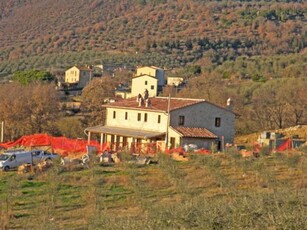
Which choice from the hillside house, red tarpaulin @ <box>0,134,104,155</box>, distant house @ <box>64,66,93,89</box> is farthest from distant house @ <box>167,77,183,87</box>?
red tarpaulin @ <box>0,134,104,155</box>

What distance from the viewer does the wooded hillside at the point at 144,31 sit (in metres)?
106

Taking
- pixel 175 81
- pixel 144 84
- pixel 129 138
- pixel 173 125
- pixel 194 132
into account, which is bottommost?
pixel 129 138

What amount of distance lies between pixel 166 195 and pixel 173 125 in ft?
51.8

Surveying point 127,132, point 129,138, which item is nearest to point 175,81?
point 127,132

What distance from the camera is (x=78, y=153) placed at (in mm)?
37125

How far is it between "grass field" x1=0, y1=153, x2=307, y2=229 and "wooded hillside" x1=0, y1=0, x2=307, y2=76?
2559 inches

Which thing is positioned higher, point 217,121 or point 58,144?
point 217,121

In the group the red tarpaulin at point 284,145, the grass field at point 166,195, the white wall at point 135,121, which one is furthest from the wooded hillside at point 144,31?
the grass field at point 166,195

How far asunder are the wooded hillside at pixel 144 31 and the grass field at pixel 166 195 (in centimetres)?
6500

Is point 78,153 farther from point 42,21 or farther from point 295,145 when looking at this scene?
point 42,21

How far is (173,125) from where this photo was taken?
134 feet

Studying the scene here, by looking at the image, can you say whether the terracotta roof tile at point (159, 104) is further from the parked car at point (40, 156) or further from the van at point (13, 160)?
the van at point (13, 160)

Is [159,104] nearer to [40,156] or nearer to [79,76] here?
[40,156]

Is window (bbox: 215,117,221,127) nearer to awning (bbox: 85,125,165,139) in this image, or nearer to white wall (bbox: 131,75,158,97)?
awning (bbox: 85,125,165,139)
